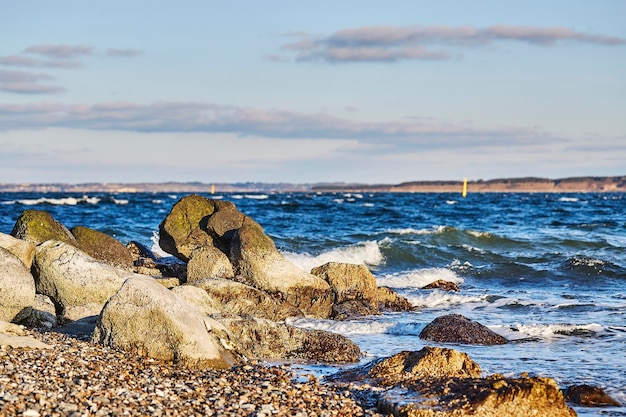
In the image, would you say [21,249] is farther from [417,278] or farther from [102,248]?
[417,278]

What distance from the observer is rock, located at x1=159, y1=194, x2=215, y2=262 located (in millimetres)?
15883

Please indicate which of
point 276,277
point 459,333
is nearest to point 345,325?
point 276,277

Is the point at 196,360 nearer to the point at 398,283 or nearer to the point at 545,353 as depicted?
the point at 545,353

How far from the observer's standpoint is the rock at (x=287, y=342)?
33.7 feet

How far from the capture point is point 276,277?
46.6 ft

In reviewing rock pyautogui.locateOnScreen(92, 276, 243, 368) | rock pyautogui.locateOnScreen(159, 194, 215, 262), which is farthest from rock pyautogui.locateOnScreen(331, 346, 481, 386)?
rock pyautogui.locateOnScreen(159, 194, 215, 262)

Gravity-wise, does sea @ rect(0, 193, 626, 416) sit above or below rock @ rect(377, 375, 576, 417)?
below

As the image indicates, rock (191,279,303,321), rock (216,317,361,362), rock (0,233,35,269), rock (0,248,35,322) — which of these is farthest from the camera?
rock (191,279,303,321)

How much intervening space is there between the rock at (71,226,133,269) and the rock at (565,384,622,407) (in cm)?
932

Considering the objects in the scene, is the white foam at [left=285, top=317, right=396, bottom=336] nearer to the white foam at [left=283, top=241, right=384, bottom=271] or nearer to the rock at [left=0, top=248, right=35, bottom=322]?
the rock at [left=0, top=248, right=35, bottom=322]

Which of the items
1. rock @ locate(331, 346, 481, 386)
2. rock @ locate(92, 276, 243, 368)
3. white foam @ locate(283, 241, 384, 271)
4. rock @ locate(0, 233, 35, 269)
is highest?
rock @ locate(0, 233, 35, 269)

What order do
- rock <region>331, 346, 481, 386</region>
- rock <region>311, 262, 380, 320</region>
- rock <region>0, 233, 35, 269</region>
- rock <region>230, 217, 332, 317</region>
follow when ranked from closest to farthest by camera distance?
rock <region>331, 346, 481, 386</region>
rock <region>0, 233, 35, 269</region>
rock <region>230, 217, 332, 317</region>
rock <region>311, 262, 380, 320</region>

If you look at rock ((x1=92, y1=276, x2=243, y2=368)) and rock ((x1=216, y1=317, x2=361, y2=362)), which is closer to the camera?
rock ((x1=92, y1=276, x2=243, y2=368))

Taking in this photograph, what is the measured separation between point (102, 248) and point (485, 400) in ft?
32.8
